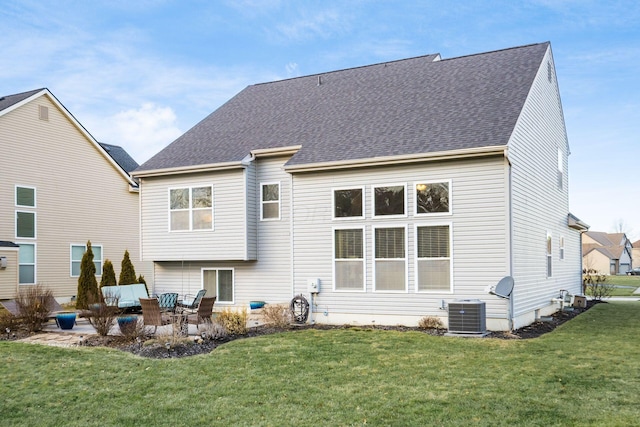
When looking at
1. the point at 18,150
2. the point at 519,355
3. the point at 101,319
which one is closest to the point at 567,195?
the point at 519,355

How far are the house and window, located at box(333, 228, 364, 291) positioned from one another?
65316mm

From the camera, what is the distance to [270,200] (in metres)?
16.8

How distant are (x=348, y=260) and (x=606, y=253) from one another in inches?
2915

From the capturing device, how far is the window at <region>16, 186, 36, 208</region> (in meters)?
20.3

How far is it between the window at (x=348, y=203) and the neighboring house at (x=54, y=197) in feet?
36.2

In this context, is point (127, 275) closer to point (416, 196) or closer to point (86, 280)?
point (86, 280)

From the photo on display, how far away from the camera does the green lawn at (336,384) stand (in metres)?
6.61

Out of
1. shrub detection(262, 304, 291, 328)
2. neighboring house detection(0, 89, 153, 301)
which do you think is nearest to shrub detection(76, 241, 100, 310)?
neighboring house detection(0, 89, 153, 301)

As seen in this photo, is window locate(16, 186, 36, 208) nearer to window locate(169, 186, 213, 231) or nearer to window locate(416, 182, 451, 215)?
window locate(169, 186, 213, 231)

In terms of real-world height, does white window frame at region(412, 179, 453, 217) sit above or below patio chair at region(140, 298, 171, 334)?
above

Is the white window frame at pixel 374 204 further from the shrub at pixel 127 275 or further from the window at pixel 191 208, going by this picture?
the shrub at pixel 127 275

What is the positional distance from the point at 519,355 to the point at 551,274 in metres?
8.43

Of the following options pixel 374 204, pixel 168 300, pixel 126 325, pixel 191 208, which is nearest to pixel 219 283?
pixel 168 300

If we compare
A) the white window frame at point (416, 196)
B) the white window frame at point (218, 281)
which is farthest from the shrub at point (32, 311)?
the white window frame at point (416, 196)
